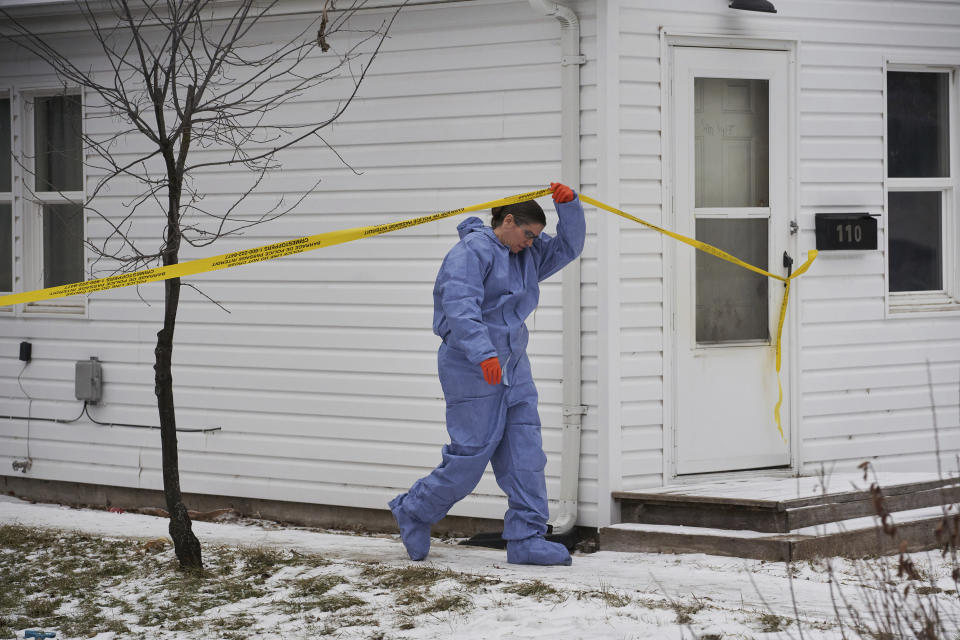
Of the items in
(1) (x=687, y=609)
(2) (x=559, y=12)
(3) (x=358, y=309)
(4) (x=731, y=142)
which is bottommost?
(1) (x=687, y=609)

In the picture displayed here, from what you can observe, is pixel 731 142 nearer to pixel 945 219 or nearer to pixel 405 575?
pixel 945 219

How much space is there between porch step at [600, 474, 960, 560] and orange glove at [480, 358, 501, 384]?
62.2 inches

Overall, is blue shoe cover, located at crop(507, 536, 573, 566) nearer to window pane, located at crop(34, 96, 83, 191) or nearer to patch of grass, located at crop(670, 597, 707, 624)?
patch of grass, located at crop(670, 597, 707, 624)

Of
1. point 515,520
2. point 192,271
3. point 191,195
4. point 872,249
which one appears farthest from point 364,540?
point 872,249

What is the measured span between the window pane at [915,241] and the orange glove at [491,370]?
3.43 meters

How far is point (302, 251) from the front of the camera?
711 centimetres

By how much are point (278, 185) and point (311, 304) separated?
836 mm

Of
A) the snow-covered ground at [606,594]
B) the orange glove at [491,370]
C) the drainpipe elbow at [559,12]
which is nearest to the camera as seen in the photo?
the snow-covered ground at [606,594]

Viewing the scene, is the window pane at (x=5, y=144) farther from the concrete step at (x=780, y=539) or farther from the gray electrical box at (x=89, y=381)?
the concrete step at (x=780, y=539)

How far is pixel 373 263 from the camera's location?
313 inches

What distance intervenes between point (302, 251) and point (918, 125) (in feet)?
14.0

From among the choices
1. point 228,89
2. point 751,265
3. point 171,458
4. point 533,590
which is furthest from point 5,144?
point 533,590

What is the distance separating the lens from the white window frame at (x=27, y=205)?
9344mm

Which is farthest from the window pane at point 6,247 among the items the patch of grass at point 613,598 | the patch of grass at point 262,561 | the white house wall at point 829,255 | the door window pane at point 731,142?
the patch of grass at point 613,598
